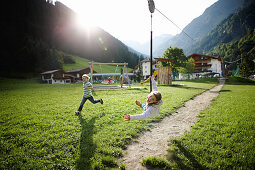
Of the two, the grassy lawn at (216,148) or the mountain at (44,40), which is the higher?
the mountain at (44,40)

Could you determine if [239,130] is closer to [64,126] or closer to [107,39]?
[64,126]

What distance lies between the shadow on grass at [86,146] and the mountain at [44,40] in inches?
2441

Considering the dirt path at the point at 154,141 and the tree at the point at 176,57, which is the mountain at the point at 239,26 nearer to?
the tree at the point at 176,57

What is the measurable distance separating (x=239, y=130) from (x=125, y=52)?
114133 mm

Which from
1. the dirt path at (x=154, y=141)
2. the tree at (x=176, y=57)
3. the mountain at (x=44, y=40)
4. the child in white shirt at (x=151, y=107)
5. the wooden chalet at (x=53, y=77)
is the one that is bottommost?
the dirt path at (x=154, y=141)

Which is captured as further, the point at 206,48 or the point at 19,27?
the point at 206,48

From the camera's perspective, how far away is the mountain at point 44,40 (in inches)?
2104

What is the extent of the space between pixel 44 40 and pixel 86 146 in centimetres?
10236

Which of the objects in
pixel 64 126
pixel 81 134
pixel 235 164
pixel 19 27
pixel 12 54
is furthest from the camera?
pixel 19 27

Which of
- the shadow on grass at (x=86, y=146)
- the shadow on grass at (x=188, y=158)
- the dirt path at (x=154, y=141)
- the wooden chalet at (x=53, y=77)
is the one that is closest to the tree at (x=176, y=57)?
the dirt path at (x=154, y=141)

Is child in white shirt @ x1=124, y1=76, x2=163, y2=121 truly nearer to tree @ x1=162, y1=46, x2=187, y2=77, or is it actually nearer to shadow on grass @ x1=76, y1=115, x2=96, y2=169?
shadow on grass @ x1=76, y1=115, x2=96, y2=169

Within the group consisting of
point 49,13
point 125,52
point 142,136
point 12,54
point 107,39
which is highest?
point 49,13

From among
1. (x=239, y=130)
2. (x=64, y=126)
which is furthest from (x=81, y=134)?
(x=239, y=130)

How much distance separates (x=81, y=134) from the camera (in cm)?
395
